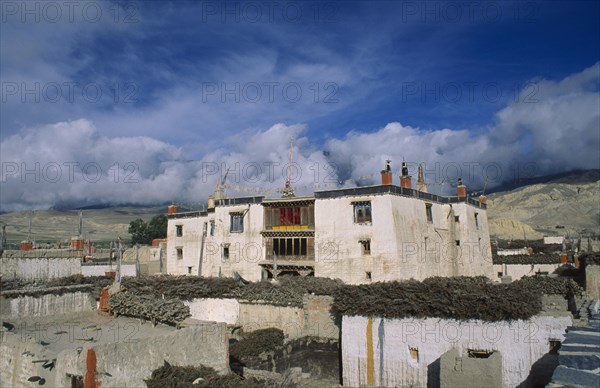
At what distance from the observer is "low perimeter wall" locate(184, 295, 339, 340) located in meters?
26.7

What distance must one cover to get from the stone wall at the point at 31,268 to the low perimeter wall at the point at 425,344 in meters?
19.8

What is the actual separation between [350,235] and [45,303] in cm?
2266

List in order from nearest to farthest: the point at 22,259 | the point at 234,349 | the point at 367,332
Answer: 1. the point at 367,332
2. the point at 234,349
3. the point at 22,259

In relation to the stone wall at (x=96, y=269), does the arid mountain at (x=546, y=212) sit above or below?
above

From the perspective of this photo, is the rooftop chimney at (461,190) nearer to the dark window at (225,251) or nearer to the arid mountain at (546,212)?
the dark window at (225,251)

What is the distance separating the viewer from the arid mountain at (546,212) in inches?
3904

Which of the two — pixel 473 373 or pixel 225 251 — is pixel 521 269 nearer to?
pixel 225 251

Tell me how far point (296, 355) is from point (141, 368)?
1376 cm

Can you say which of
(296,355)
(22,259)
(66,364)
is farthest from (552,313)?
(22,259)

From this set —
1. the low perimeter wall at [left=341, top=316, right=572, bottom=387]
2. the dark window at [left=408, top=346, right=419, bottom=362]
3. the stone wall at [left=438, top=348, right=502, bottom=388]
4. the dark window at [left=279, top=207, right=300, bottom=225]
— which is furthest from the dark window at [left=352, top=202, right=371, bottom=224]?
the stone wall at [left=438, top=348, right=502, bottom=388]

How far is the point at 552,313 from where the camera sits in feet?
59.3

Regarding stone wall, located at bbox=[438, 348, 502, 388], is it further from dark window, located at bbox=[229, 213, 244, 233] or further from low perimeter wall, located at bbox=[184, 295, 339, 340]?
dark window, located at bbox=[229, 213, 244, 233]

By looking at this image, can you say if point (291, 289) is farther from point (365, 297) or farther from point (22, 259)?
point (22, 259)

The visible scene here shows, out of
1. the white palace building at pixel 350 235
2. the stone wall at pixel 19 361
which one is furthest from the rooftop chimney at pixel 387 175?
the stone wall at pixel 19 361
